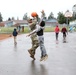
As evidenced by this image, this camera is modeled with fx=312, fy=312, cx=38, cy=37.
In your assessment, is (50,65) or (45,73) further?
(50,65)

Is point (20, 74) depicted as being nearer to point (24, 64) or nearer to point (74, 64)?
point (24, 64)

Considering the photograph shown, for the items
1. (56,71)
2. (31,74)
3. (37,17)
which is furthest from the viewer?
(37,17)

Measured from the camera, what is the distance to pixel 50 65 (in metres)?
11.2

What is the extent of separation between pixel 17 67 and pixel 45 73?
1.52 metres

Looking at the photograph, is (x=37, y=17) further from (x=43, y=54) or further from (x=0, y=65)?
(x=0, y=65)

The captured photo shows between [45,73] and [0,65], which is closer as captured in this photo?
[45,73]

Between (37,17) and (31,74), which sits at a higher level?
(37,17)

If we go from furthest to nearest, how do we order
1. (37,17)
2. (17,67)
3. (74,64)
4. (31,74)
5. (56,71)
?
(37,17)
(74,64)
(17,67)
(56,71)
(31,74)

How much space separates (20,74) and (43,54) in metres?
2.97

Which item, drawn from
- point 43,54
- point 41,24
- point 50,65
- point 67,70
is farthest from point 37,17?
point 67,70

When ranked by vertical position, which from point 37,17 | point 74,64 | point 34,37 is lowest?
point 74,64

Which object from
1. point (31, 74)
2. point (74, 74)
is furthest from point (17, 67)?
point (74, 74)

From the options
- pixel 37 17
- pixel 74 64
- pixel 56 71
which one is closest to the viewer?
pixel 56 71

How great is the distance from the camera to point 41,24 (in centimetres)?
1203
